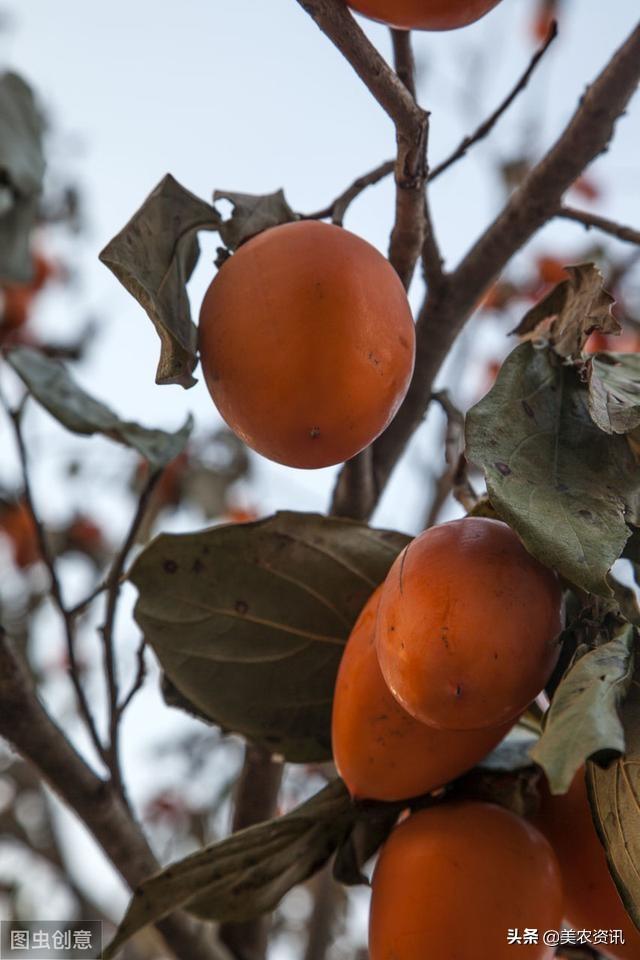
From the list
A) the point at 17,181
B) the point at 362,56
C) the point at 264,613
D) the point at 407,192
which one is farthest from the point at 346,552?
the point at 17,181

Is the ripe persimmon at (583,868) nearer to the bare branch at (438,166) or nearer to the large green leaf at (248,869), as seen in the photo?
the large green leaf at (248,869)

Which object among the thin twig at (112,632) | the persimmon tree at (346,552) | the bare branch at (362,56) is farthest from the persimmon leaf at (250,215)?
the thin twig at (112,632)

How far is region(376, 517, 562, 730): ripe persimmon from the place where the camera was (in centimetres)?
61

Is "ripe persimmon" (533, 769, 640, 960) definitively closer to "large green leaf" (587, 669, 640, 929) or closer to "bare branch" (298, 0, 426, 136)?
"large green leaf" (587, 669, 640, 929)

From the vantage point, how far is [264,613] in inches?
34.5

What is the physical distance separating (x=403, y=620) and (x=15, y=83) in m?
1.13

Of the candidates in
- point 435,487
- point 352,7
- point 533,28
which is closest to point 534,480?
point 352,7

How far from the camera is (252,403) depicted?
0.65m

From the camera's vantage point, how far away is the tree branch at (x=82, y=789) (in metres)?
0.90

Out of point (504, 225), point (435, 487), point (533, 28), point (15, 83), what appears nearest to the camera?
point (504, 225)

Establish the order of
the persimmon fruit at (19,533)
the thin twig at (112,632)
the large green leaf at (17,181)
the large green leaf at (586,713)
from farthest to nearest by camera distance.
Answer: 1. the persimmon fruit at (19,533)
2. the large green leaf at (17,181)
3. the thin twig at (112,632)
4. the large green leaf at (586,713)

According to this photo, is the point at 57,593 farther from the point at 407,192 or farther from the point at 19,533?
the point at 19,533

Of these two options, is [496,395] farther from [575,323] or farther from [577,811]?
[577,811]

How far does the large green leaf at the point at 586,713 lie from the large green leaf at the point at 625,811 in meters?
0.02
